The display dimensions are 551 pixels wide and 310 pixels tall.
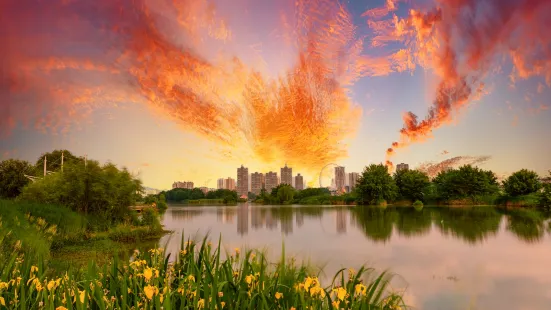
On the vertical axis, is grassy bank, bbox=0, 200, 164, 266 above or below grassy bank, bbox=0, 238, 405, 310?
below

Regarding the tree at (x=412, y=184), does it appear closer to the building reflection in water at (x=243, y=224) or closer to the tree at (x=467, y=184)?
the tree at (x=467, y=184)

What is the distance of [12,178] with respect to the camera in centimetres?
5066

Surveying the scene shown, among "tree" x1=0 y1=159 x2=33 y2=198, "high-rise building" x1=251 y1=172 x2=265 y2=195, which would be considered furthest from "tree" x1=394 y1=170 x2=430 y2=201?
"high-rise building" x1=251 y1=172 x2=265 y2=195

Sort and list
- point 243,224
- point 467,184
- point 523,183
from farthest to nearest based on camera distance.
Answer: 1. point 467,184
2. point 523,183
3. point 243,224

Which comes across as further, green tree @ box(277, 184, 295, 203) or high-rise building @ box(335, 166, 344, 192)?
high-rise building @ box(335, 166, 344, 192)

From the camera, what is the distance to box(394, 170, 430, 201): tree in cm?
6600

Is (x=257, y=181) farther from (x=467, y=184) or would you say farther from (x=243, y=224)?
(x=243, y=224)

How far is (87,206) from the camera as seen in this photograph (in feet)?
70.7

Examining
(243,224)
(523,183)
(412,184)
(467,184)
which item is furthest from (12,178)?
(523,183)

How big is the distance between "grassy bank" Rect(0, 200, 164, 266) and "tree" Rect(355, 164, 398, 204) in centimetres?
5201

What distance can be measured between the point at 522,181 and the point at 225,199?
71.6m

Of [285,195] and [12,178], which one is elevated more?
[12,178]

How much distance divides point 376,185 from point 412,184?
7.13 m

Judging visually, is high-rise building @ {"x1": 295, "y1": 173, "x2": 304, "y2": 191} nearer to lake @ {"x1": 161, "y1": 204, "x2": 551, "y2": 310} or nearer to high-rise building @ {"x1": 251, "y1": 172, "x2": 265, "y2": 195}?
high-rise building @ {"x1": 251, "y1": 172, "x2": 265, "y2": 195}
